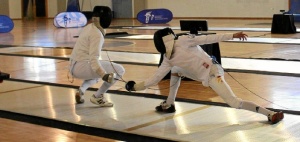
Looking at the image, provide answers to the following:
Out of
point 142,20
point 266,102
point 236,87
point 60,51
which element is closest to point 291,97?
point 266,102

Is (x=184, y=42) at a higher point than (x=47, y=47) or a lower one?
higher

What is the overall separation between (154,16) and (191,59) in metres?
15.4

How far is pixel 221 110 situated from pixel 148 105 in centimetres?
78

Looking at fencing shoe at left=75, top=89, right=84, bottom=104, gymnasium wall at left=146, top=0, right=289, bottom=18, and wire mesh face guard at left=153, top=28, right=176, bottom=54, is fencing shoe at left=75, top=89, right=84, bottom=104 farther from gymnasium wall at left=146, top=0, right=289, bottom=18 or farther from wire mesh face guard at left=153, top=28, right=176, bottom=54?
gymnasium wall at left=146, top=0, right=289, bottom=18

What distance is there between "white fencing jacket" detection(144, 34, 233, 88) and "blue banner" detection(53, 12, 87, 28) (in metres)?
14.4

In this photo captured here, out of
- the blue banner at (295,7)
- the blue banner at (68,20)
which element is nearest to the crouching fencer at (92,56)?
the blue banner at (68,20)

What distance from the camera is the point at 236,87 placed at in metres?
6.23

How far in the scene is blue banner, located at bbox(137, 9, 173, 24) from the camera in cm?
1992

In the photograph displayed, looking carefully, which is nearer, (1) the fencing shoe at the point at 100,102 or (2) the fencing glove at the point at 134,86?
(2) the fencing glove at the point at 134,86

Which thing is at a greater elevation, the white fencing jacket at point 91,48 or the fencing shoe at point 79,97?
the white fencing jacket at point 91,48

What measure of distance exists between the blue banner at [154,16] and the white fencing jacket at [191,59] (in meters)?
15.2

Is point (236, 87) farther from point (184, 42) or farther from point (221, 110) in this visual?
point (184, 42)

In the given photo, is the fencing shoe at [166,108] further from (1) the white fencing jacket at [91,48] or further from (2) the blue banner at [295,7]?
(2) the blue banner at [295,7]

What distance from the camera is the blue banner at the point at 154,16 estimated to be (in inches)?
784
